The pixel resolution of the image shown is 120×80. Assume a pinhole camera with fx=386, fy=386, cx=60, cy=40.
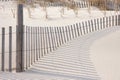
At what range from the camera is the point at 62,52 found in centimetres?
1284

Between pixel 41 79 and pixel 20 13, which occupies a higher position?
pixel 20 13

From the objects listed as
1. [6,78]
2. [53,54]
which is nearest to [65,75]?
[6,78]

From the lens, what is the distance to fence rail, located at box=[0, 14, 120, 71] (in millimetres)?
10125

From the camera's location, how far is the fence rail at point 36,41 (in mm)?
10125

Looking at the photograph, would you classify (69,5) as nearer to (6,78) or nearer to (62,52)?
(62,52)

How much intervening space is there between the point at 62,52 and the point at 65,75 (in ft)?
11.4

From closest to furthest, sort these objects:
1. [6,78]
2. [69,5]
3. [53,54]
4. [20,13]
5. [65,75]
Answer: [6,78]
[65,75]
[20,13]
[53,54]
[69,5]

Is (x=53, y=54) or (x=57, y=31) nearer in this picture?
(x=53, y=54)

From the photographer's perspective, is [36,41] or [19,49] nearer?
[19,49]

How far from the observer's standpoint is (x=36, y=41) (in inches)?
464

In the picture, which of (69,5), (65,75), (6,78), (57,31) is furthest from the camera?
(69,5)

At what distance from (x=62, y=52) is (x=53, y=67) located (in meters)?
2.53

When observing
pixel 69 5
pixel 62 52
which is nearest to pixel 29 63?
pixel 62 52

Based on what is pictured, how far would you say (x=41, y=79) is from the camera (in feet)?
28.8
